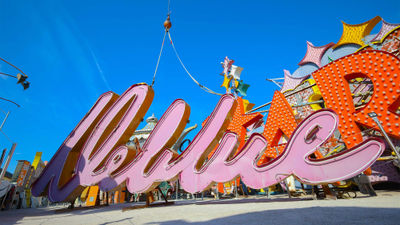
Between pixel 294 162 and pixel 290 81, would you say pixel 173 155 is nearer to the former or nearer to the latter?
pixel 294 162

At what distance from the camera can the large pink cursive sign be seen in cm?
533

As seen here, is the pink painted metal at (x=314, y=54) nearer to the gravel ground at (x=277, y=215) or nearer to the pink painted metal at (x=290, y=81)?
the pink painted metal at (x=290, y=81)

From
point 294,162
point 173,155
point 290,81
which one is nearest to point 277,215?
point 294,162

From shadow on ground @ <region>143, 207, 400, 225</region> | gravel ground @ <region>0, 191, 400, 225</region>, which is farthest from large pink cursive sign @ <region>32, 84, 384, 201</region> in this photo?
shadow on ground @ <region>143, 207, 400, 225</region>

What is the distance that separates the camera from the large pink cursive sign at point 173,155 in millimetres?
5332

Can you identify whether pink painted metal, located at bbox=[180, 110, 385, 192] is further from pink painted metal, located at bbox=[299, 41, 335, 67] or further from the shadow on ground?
pink painted metal, located at bbox=[299, 41, 335, 67]

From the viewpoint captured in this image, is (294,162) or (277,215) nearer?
(277,215)

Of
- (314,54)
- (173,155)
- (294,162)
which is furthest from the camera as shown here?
(314,54)

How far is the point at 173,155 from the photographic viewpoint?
7.34 metres

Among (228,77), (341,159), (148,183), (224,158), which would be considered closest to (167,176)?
(148,183)

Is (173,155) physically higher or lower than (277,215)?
higher

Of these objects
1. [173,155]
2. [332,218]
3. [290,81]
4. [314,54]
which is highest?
[314,54]

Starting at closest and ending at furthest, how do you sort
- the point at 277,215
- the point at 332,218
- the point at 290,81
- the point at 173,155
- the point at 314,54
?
the point at 332,218
the point at 277,215
the point at 173,155
the point at 314,54
the point at 290,81

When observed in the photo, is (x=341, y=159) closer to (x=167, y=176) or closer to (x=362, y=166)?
(x=362, y=166)
